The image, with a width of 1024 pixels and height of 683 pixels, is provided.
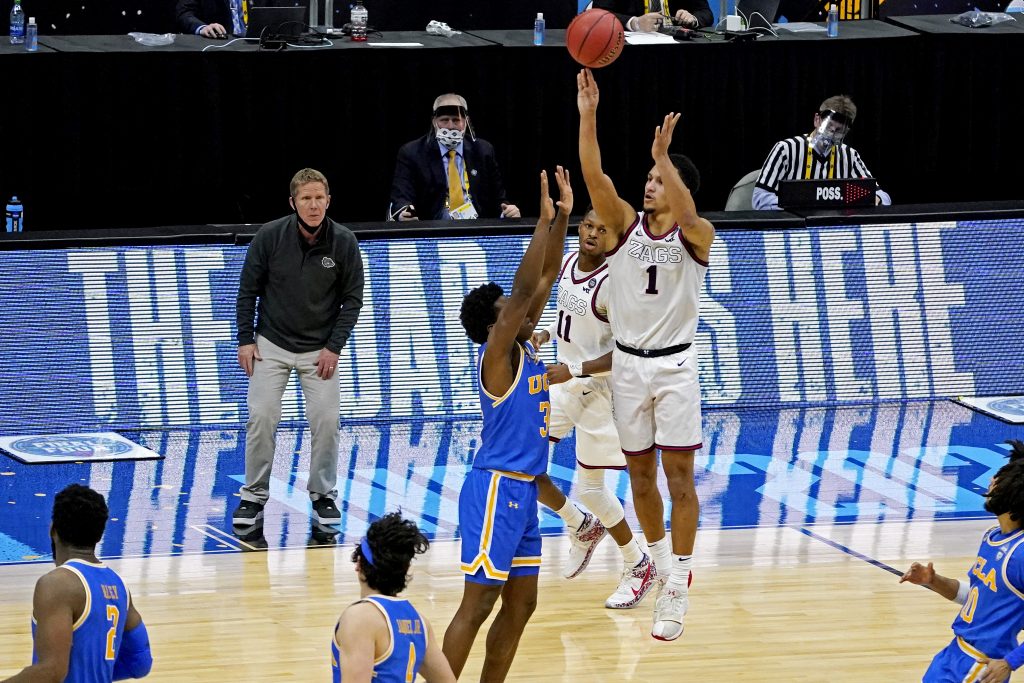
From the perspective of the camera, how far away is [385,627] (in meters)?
4.88

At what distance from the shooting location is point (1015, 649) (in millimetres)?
5770

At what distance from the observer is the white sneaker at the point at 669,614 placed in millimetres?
7551

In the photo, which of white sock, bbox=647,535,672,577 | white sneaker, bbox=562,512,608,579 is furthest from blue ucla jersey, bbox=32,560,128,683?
white sneaker, bbox=562,512,608,579

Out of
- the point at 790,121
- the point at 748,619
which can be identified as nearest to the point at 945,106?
the point at 790,121

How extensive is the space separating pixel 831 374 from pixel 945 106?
10.1ft

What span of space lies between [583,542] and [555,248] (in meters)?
1.87

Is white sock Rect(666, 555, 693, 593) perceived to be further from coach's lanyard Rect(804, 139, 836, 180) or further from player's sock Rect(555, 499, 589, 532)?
coach's lanyard Rect(804, 139, 836, 180)

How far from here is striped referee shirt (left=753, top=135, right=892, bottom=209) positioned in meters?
12.3

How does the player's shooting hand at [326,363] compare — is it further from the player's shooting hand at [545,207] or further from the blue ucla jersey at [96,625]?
the blue ucla jersey at [96,625]

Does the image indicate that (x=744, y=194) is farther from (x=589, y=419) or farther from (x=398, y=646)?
(x=398, y=646)

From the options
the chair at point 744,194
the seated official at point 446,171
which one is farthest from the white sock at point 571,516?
the chair at point 744,194

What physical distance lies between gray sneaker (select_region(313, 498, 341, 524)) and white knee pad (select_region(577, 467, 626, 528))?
1.66 meters

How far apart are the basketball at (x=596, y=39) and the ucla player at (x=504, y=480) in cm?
220

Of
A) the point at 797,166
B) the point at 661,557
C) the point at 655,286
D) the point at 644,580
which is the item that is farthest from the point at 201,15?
the point at 661,557
